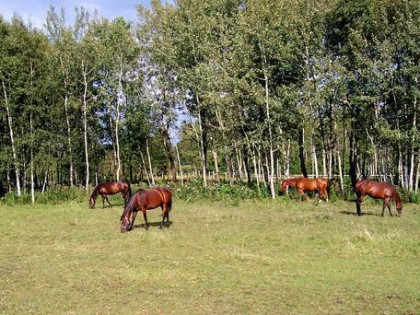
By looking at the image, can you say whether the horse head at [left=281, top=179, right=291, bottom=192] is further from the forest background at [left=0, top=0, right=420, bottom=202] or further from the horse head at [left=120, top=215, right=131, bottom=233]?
the horse head at [left=120, top=215, right=131, bottom=233]

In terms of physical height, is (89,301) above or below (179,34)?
below

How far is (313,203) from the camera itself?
26.2 metres

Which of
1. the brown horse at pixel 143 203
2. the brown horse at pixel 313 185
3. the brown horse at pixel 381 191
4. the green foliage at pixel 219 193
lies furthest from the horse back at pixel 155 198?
the brown horse at pixel 313 185

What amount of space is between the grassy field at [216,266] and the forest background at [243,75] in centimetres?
1094

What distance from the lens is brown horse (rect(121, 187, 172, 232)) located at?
58.6 ft

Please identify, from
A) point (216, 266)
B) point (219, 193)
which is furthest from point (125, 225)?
point (219, 193)

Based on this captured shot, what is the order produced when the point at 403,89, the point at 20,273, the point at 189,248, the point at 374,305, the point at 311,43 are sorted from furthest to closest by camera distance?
the point at 311,43, the point at 403,89, the point at 189,248, the point at 20,273, the point at 374,305

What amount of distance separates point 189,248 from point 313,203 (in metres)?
13.3

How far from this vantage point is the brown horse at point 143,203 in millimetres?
17859

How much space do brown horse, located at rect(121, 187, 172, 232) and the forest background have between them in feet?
37.6

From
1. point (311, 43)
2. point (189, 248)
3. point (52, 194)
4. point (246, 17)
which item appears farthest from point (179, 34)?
point (189, 248)

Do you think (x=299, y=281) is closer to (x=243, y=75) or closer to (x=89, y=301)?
(x=89, y=301)

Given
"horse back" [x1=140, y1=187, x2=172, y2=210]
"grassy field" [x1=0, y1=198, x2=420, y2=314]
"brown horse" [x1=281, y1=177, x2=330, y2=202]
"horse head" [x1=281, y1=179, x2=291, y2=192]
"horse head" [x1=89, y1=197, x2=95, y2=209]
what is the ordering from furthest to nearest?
"horse head" [x1=281, y1=179, x2=291, y2=192], "brown horse" [x1=281, y1=177, x2=330, y2=202], "horse head" [x1=89, y1=197, x2=95, y2=209], "horse back" [x1=140, y1=187, x2=172, y2=210], "grassy field" [x1=0, y1=198, x2=420, y2=314]

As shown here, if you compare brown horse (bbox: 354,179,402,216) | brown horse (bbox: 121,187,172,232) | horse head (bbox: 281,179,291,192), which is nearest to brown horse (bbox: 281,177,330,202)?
horse head (bbox: 281,179,291,192)
